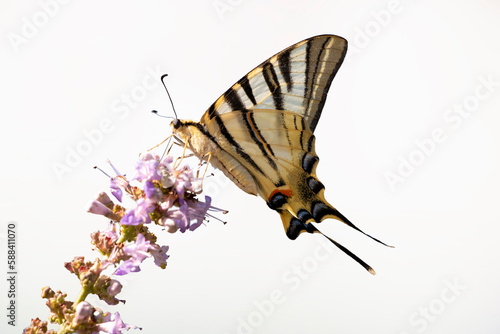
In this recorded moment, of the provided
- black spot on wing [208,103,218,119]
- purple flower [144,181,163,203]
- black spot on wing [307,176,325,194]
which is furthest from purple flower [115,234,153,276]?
black spot on wing [307,176,325,194]

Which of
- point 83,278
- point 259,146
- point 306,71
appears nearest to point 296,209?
point 259,146

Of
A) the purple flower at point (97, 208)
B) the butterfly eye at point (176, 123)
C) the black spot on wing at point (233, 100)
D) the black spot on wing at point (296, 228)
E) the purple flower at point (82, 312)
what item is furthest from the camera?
the black spot on wing at point (296, 228)

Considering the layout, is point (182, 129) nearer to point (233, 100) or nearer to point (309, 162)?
point (233, 100)

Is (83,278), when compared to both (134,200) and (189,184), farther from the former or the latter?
(189,184)

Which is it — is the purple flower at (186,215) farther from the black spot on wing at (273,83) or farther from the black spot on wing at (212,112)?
the black spot on wing at (273,83)

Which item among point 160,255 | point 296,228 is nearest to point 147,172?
point 160,255

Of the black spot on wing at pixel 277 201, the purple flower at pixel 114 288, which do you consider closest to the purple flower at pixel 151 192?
the purple flower at pixel 114 288
